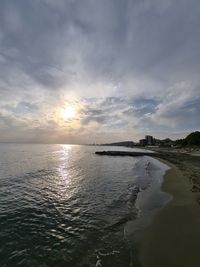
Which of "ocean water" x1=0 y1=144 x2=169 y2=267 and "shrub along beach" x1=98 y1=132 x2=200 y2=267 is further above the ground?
"shrub along beach" x1=98 y1=132 x2=200 y2=267

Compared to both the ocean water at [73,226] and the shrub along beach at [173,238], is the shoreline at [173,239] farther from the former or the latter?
the ocean water at [73,226]

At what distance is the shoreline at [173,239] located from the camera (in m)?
6.13

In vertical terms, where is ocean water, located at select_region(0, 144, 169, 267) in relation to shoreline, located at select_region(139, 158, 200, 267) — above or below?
below

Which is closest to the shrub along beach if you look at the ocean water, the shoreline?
the shoreline

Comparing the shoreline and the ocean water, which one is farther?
the ocean water

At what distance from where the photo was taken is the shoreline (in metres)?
6.13

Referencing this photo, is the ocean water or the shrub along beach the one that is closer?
the shrub along beach

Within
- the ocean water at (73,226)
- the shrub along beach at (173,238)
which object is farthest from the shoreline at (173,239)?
the ocean water at (73,226)

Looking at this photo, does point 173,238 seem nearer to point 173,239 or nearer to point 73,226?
point 173,239

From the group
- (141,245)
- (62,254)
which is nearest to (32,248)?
(62,254)

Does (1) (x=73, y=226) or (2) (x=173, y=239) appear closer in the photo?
(2) (x=173, y=239)

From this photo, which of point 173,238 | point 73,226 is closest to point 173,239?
point 173,238

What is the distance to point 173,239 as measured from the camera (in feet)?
24.7

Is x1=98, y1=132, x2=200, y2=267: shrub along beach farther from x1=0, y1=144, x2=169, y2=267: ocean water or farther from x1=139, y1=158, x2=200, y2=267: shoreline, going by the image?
x1=0, y1=144, x2=169, y2=267: ocean water
